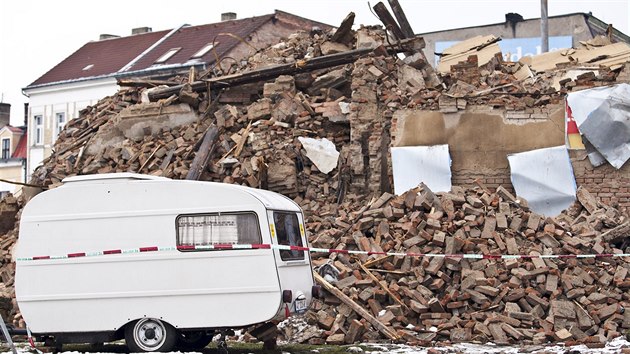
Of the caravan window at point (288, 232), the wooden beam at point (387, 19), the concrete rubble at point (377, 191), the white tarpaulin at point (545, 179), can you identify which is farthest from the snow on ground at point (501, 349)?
the wooden beam at point (387, 19)

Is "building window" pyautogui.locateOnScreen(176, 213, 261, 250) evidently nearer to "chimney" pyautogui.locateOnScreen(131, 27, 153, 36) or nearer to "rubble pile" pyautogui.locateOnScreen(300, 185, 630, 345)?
"rubble pile" pyautogui.locateOnScreen(300, 185, 630, 345)

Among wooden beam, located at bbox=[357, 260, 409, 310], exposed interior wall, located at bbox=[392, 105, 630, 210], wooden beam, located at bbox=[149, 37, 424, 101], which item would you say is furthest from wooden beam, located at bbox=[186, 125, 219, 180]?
wooden beam, located at bbox=[357, 260, 409, 310]

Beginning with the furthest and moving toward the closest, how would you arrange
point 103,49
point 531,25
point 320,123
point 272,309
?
point 103,49
point 531,25
point 320,123
point 272,309

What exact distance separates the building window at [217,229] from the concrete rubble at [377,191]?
105 inches

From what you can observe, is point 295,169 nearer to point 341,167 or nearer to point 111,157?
point 341,167

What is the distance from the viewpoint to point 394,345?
14.3 metres

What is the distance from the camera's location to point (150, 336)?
12.9 m

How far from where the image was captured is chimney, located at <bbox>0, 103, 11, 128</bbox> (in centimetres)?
6269

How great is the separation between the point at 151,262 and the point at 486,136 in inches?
344

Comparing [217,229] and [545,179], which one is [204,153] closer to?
[545,179]

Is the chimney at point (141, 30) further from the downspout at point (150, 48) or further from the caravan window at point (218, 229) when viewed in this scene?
the caravan window at point (218, 229)

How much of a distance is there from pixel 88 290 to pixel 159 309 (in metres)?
0.98

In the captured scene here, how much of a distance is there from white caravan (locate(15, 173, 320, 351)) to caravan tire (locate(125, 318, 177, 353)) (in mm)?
12

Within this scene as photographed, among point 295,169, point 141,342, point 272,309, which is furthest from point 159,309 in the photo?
point 295,169
